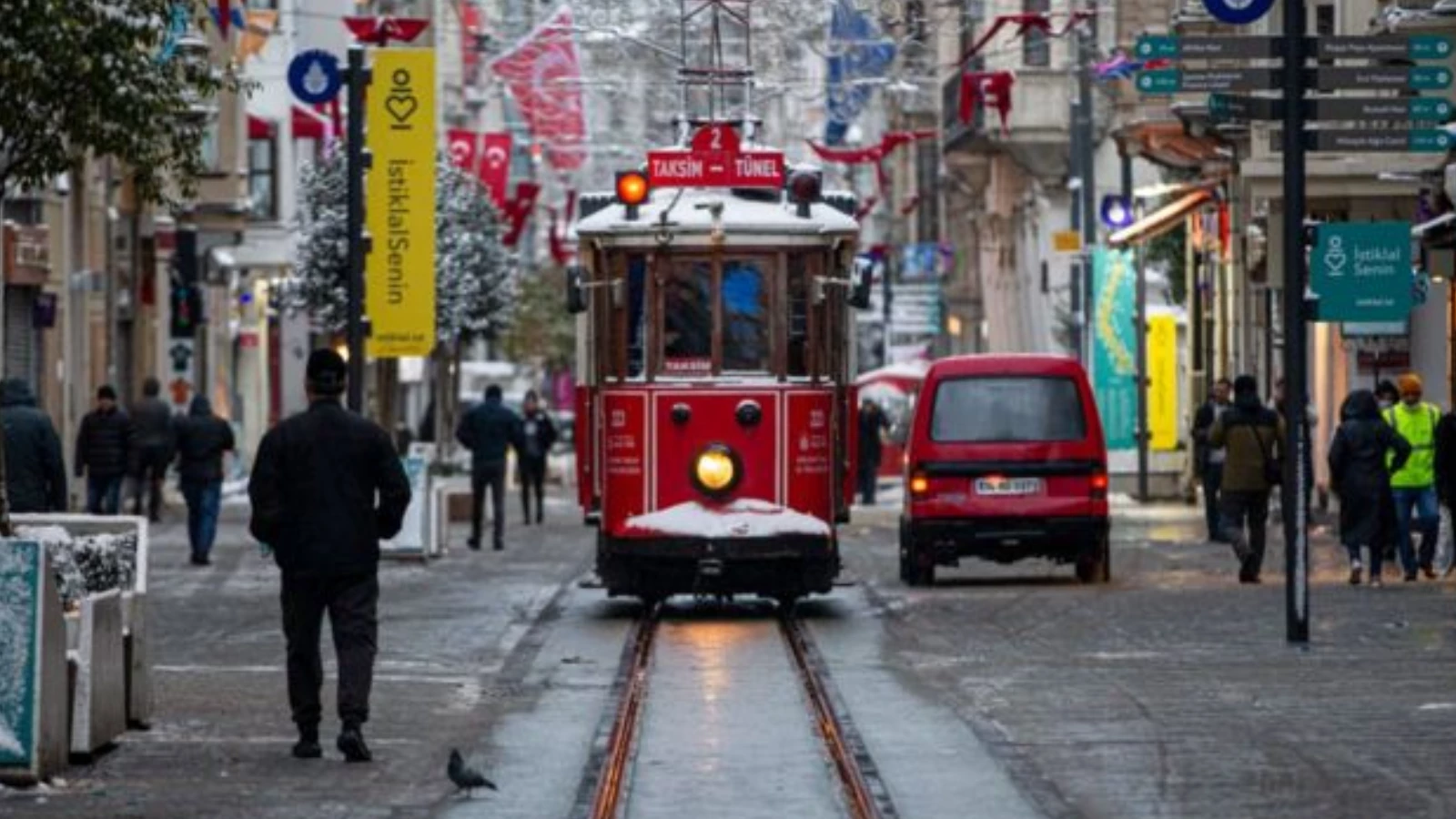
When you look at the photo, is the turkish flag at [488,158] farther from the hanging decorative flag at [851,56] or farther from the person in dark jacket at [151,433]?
the person in dark jacket at [151,433]

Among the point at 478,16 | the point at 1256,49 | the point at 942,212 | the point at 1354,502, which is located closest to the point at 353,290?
the point at 1354,502

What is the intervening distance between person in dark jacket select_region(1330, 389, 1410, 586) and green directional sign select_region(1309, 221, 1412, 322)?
4023 millimetres

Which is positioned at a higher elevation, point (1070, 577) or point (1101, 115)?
point (1101, 115)

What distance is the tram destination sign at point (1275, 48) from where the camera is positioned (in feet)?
82.5

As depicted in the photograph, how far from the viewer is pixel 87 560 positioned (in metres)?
18.8

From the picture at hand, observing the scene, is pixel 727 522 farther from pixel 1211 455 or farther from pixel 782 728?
pixel 1211 455

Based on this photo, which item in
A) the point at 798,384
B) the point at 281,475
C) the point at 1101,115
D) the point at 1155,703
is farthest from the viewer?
the point at 1101,115

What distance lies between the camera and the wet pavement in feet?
53.7

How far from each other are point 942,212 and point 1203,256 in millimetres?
42843

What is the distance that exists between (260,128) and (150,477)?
101ft

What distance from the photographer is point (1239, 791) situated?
16.4 metres

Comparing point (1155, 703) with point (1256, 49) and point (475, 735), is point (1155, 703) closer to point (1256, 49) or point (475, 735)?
point (475, 735)

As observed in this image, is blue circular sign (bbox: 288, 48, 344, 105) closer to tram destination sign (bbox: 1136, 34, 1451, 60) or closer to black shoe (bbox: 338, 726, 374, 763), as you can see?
tram destination sign (bbox: 1136, 34, 1451, 60)

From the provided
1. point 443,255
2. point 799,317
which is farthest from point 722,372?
point 443,255
